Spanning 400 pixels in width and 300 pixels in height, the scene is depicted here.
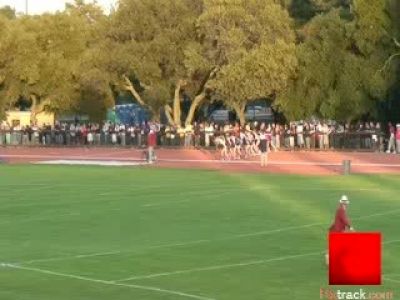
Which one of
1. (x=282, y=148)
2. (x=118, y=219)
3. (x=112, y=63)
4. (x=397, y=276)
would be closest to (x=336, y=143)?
(x=282, y=148)

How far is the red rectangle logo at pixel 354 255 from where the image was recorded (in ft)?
31.3

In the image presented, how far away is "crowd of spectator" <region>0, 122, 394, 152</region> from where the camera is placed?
56375 millimetres

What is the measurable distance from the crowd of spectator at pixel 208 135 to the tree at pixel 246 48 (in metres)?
2.23

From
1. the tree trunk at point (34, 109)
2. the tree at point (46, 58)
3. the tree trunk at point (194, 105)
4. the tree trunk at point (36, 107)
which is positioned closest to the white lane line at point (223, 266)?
the tree trunk at point (194, 105)

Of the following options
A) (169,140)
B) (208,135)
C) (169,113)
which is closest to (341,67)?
(208,135)

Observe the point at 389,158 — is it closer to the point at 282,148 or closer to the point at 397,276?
the point at 282,148

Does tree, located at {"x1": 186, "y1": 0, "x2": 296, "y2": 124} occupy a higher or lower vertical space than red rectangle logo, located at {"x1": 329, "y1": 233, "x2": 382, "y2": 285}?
higher

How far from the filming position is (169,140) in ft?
206

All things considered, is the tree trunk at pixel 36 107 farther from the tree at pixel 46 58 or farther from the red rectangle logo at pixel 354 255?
the red rectangle logo at pixel 354 255

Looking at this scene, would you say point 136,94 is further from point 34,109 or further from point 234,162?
point 234,162

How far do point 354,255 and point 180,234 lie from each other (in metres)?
13.1

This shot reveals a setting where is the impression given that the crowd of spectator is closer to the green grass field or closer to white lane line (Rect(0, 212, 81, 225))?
the green grass field

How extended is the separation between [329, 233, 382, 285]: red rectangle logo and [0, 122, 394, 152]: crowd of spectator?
41921mm

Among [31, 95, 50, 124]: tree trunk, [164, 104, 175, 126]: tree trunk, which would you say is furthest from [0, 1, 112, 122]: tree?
[164, 104, 175, 126]: tree trunk
